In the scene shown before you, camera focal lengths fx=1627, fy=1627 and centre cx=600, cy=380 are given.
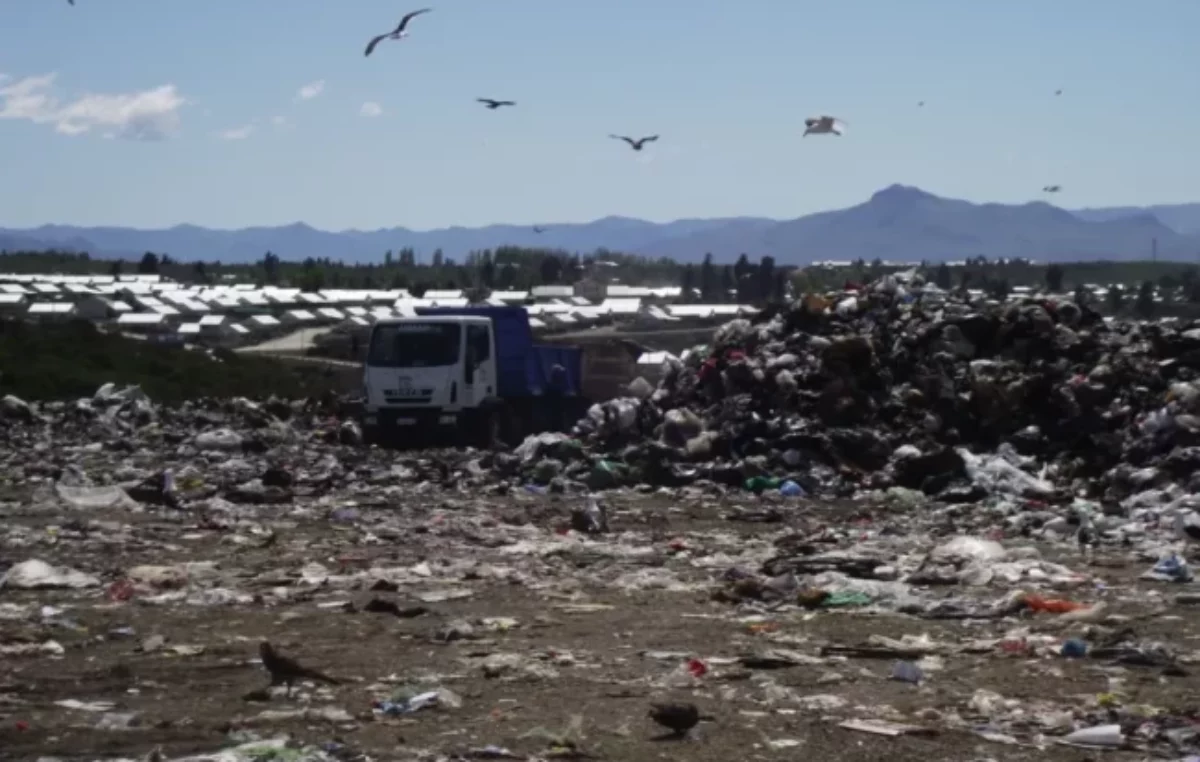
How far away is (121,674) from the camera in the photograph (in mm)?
7332

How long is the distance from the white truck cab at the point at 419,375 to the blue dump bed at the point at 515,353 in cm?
150

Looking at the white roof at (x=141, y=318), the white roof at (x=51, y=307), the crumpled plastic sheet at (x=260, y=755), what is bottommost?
the white roof at (x=141, y=318)

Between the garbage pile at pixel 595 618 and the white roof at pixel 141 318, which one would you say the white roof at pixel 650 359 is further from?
the white roof at pixel 141 318

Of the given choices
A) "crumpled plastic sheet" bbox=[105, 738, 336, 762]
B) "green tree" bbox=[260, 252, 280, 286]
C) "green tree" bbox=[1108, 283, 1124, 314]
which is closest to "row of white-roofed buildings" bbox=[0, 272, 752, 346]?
"green tree" bbox=[1108, 283, 1124, 314]

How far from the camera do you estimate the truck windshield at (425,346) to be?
2167cm

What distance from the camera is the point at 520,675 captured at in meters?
7.32

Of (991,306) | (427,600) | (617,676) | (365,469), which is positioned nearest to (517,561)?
(427,600)

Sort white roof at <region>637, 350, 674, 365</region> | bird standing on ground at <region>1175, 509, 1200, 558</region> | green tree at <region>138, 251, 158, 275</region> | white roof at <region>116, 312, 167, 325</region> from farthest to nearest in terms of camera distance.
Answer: green tree at <region>138, 251, 158, 275</region>, white roof at <region>116, 312, 167, 325</region>, white roof at <region>637, 350, 674, 365</region>, bird standing on ground at <region>1175, 509, 1200, 558</region>

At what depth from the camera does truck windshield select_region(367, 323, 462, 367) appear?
2167 cm

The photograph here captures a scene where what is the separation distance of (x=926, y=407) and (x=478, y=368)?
22.5ft

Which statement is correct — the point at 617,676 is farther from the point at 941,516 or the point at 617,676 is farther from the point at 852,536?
the point at 941,516

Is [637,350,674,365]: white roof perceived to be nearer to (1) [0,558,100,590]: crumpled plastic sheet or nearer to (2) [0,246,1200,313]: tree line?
(2) [0,246,1200,313]: tree line

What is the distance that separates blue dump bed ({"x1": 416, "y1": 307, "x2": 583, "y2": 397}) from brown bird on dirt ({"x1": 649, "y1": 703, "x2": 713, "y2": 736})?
17.2 metres

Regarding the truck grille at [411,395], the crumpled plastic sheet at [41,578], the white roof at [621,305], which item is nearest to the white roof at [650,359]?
the truck grille at [411,395]
